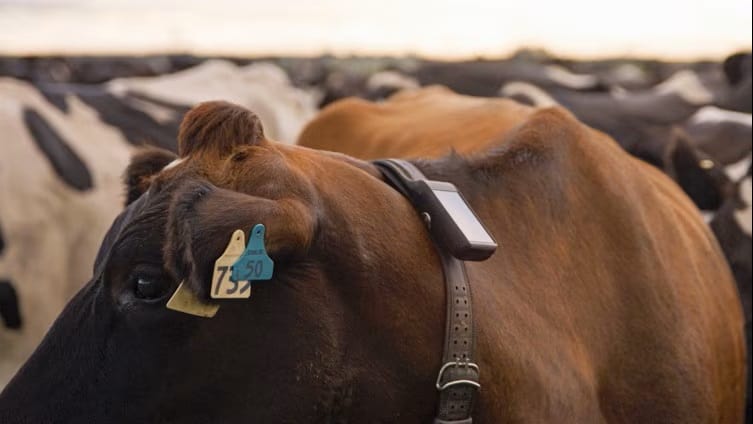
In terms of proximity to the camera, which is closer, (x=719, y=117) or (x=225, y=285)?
(x=225, y=285)

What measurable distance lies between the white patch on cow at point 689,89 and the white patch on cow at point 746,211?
4.04 feet

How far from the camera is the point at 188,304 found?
70.9 inches

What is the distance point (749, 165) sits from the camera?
13.6 feet

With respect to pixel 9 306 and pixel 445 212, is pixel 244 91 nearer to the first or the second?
pixel 9 306

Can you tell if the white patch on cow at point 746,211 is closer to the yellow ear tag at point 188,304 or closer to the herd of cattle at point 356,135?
the herd of cattle at point 356,135

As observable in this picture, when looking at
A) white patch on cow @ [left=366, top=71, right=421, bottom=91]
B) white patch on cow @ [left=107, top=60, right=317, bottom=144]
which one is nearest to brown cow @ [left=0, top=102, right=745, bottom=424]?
white patch on cow @ [left=107, top=60, right=317, bottom=144]

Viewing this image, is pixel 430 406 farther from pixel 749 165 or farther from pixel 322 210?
pixel 749 165

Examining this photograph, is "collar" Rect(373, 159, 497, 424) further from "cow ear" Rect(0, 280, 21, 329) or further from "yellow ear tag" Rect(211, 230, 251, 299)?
"cow ear" Rect(0, 280, 21, 329)

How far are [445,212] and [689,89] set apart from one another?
12.8 ft

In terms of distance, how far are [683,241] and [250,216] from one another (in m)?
1.45

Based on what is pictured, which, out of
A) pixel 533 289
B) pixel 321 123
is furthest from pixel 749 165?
pixel 533 289

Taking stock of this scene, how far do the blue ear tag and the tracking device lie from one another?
400mm

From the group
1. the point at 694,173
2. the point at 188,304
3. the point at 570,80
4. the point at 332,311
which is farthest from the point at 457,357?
the point at 570,80

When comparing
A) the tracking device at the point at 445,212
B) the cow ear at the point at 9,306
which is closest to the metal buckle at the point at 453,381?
the tracking device at the point at 445,212
